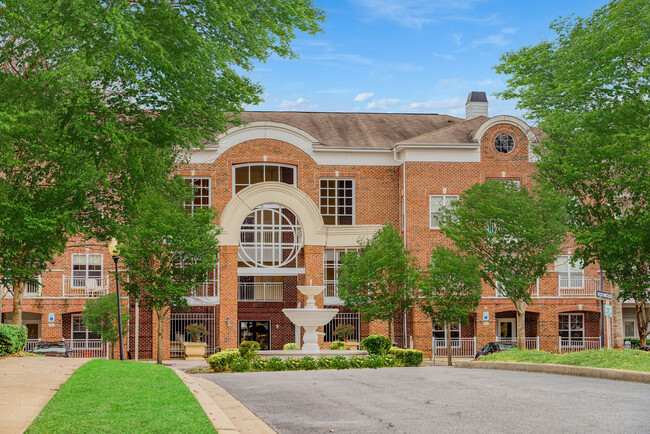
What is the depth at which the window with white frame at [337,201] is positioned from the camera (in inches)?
1778

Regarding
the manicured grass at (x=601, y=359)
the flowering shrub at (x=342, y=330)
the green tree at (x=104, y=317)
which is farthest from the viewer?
the flowering shrub at (x=342, y=330)

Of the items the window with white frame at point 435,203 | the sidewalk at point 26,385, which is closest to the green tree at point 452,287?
the window with white frame at point 435,203

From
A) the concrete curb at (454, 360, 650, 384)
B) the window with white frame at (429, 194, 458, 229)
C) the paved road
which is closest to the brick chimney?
the window with white frame at (429, 194, 458, 229)

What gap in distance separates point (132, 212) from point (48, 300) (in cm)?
2498

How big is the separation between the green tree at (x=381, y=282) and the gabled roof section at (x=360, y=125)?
30.1ft

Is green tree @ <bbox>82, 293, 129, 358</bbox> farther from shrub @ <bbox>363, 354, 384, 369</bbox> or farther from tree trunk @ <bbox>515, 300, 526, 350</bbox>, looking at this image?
tree trunk @ <bbox>515, 300, 526, 350</bbox>

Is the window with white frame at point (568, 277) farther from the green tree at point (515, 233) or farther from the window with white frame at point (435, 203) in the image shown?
the green tree at point (515, 233)

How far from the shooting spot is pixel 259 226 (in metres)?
44.5

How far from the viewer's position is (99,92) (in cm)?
Answer: 1792

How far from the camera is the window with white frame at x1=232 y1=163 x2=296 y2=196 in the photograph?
4456 cm

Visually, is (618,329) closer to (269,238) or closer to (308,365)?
(308,365)

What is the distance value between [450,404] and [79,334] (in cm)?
3585

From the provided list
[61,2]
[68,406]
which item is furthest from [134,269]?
[68,406]

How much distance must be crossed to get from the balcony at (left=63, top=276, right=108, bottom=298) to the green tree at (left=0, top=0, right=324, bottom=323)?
22760 mm
